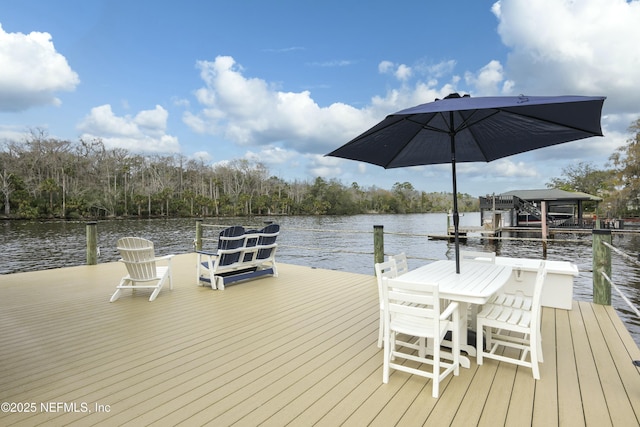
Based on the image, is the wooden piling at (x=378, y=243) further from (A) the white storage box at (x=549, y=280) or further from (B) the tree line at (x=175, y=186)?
(B) the tree line at (x=175, y=186)

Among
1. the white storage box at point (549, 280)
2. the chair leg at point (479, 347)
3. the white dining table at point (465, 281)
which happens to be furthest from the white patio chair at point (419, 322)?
the white storage box at point (549, 280)

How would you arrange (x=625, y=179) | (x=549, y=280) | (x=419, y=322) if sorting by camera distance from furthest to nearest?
(x=625, y=179) < (x=549, y=280) < (x=419, y=322)

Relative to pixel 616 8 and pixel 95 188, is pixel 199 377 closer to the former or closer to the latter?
pixel 616 8

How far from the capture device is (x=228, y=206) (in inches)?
2062

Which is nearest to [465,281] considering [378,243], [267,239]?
[378,243]

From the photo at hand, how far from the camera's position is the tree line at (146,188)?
38.6 meters

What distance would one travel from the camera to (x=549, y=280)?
12.5 ft

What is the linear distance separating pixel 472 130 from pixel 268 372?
9.10ft

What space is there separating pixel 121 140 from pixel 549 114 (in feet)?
197

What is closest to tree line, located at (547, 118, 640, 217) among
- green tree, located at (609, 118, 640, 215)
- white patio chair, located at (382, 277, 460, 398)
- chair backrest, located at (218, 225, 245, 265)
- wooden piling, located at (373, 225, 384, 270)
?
green tree, located at (609, 118, 640, 215)

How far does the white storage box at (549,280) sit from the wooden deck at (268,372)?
22 cm

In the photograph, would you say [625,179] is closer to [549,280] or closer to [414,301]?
[549,280]

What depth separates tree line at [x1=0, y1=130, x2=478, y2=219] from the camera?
1519 inches

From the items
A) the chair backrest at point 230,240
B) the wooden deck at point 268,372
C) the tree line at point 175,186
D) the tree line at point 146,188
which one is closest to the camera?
the wooden deck at point 268,372
